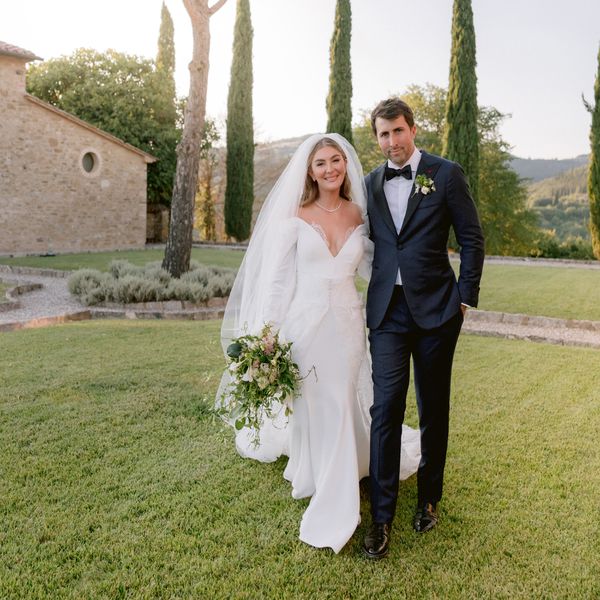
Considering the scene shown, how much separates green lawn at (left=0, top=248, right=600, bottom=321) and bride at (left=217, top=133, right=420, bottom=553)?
7568 mm

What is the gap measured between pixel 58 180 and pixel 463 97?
17.0m

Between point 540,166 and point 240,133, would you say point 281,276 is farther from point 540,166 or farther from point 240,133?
point 540,166

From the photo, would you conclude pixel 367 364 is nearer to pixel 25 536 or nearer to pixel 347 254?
pixel 347 254

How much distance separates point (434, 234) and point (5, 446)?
3.22 meters

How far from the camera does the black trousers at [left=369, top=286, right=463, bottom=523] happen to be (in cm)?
290

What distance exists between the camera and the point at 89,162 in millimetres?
23234

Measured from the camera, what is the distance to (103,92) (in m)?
26.8

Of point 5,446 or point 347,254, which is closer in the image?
point 347,254

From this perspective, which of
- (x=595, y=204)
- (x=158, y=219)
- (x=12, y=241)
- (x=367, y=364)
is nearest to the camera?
(x=367, y=364)

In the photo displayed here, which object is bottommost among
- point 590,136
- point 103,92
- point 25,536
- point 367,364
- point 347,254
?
point 25,536

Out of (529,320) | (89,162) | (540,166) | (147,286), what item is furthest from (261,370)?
(540,166)

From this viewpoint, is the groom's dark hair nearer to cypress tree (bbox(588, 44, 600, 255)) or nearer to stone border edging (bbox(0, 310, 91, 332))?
stone border edging (bbox(0, 310, 91, 332))

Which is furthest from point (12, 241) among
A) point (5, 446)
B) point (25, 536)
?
point (25, 536)

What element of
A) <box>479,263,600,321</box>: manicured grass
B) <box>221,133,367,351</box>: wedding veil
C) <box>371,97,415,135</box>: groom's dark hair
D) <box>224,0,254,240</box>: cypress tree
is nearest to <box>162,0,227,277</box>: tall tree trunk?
<box>479,263,600,321</box>: manicured grass
